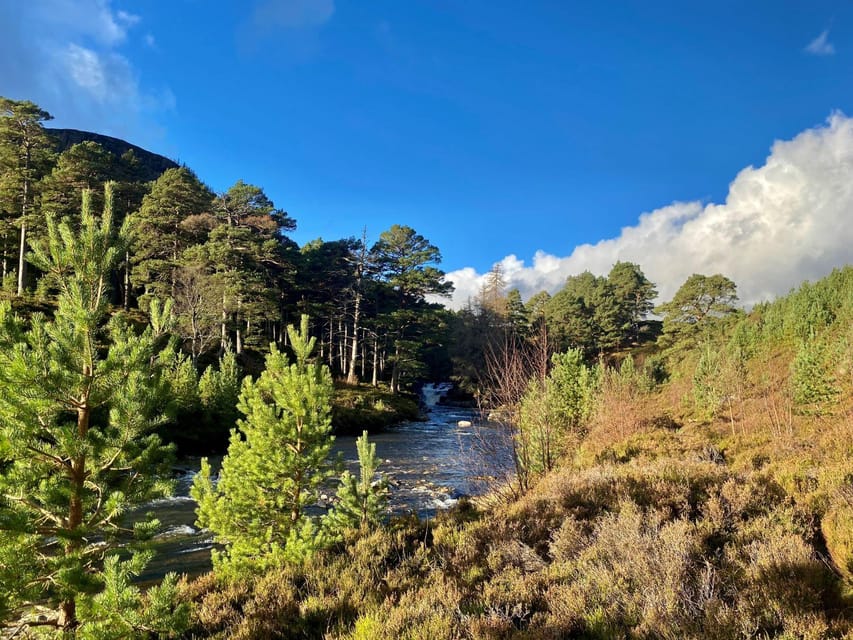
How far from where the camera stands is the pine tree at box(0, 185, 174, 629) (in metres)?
3.97

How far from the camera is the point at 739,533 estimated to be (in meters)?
5.20

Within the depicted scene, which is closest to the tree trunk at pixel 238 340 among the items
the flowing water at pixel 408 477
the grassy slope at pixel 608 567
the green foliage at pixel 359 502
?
the flowing water at pixel 408 477

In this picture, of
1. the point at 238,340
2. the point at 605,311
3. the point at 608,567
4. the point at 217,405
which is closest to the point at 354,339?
the point at 238,340

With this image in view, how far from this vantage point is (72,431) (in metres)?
4.34

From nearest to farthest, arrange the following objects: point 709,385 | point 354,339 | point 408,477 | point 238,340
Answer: point 408,477, point 709,385, point 238,340, point 354,339

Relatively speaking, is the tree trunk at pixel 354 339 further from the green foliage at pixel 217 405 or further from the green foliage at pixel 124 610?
the green foliage at pixel 124 610

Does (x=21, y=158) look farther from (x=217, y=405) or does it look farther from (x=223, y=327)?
(x=217, y=405)

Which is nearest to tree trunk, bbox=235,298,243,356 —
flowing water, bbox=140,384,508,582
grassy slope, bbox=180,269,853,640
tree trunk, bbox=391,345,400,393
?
flowing water, bbox=140,384,508,582

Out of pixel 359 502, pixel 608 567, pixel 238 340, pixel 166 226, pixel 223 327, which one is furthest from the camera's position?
pixel 166 226

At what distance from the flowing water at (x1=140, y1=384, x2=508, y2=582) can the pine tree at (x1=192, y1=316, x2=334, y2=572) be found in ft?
2.41

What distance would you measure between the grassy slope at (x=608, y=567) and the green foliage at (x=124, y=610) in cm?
108

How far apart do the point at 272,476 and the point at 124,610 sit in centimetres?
393

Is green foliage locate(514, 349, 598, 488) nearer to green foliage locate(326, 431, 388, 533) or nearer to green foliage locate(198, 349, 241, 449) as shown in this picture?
green foliage locate(326, 431, 388, 533)

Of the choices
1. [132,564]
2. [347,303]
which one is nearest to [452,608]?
[132,564]
